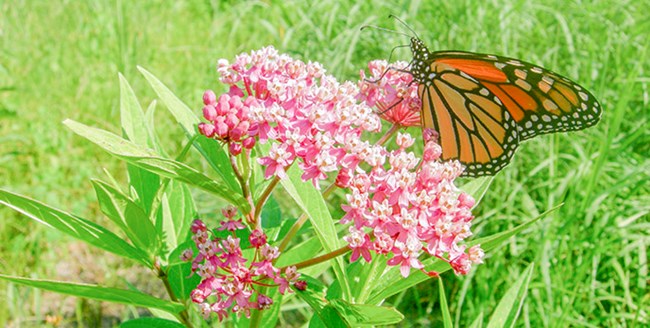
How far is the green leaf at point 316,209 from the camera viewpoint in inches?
42.7

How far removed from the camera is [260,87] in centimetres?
121

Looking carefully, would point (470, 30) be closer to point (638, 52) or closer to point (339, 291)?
point (638, 52)

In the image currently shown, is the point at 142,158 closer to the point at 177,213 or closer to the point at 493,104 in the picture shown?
the point at 177,213

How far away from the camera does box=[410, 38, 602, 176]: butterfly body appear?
1.73 metres

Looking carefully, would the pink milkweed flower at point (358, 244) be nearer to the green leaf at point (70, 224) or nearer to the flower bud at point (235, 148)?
the flower bud at point (235, 148)

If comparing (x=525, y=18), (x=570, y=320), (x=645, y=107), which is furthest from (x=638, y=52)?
(x=570, y=320)

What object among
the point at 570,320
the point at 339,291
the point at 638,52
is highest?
the point at 638,52

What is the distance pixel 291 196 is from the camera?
117cm

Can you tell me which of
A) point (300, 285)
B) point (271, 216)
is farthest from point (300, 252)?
point (300, 285)

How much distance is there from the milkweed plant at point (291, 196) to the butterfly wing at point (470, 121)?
50 centimetres

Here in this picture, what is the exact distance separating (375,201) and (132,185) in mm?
455

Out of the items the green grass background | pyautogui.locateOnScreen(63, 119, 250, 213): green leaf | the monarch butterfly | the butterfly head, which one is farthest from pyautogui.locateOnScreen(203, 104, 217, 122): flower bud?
the green grass background

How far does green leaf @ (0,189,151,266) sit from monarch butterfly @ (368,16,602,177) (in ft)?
2.64

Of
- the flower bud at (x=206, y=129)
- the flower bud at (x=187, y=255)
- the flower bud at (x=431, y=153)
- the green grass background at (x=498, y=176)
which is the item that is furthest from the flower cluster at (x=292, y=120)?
the green grass background at (x=498, y=176)
